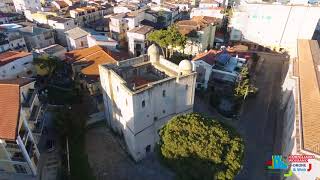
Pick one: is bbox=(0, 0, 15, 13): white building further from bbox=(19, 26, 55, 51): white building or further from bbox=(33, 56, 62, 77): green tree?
bbox=(33, 56, 62, 77): green tree

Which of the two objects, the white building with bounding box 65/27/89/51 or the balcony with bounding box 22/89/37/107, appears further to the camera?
the white building with bounding box 65/27/89/51

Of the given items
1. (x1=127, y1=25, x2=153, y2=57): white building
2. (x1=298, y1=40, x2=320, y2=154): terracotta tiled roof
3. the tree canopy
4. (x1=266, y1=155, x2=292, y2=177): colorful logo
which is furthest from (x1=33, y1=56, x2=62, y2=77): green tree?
(x1=298, y1=40, x2=320, y2=154): terracotta tiled roof

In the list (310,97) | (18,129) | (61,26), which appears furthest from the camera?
(61,26)

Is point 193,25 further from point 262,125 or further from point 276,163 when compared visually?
point 276,163

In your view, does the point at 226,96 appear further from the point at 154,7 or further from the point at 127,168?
the point at 154,7

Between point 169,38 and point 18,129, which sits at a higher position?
point 169,38

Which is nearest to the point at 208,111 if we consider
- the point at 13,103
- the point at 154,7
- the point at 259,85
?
the point at 259,85

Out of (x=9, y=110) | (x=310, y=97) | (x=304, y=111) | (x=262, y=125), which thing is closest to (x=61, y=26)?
(x=9, y=110)
